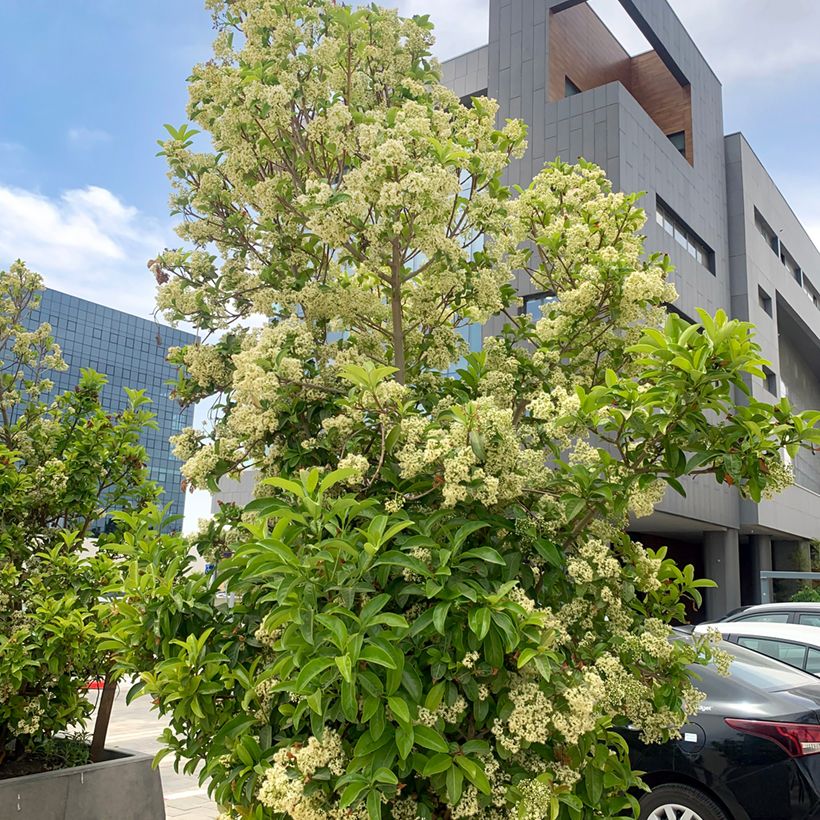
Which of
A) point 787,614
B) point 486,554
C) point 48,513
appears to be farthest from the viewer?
point 787,614

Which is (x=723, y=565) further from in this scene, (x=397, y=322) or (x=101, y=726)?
(x=397, y=322)

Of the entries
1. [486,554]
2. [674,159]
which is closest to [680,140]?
[674,159]

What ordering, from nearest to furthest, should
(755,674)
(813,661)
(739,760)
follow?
(739,760) < (755,674) < (813,661)

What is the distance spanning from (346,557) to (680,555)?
30.7m

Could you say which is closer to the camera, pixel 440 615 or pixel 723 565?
pixel 440 615

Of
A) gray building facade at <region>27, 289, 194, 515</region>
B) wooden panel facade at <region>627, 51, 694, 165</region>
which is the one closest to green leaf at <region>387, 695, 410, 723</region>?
wooden panel facade at <region>627, 51, 694, 165</region>

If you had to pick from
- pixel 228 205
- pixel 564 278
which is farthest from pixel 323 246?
pixel 564 278

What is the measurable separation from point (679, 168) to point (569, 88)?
3.77 meters

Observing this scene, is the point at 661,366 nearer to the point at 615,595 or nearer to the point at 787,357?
the point at 615,595

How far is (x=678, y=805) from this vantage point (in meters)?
4.63

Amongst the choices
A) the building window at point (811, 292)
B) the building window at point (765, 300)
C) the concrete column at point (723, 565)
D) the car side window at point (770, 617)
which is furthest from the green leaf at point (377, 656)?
the building window at point (811, 292)

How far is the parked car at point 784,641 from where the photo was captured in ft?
23.7

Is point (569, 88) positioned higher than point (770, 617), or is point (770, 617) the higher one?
point (569, 88)

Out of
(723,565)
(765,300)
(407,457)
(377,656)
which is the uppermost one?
(765,300)
